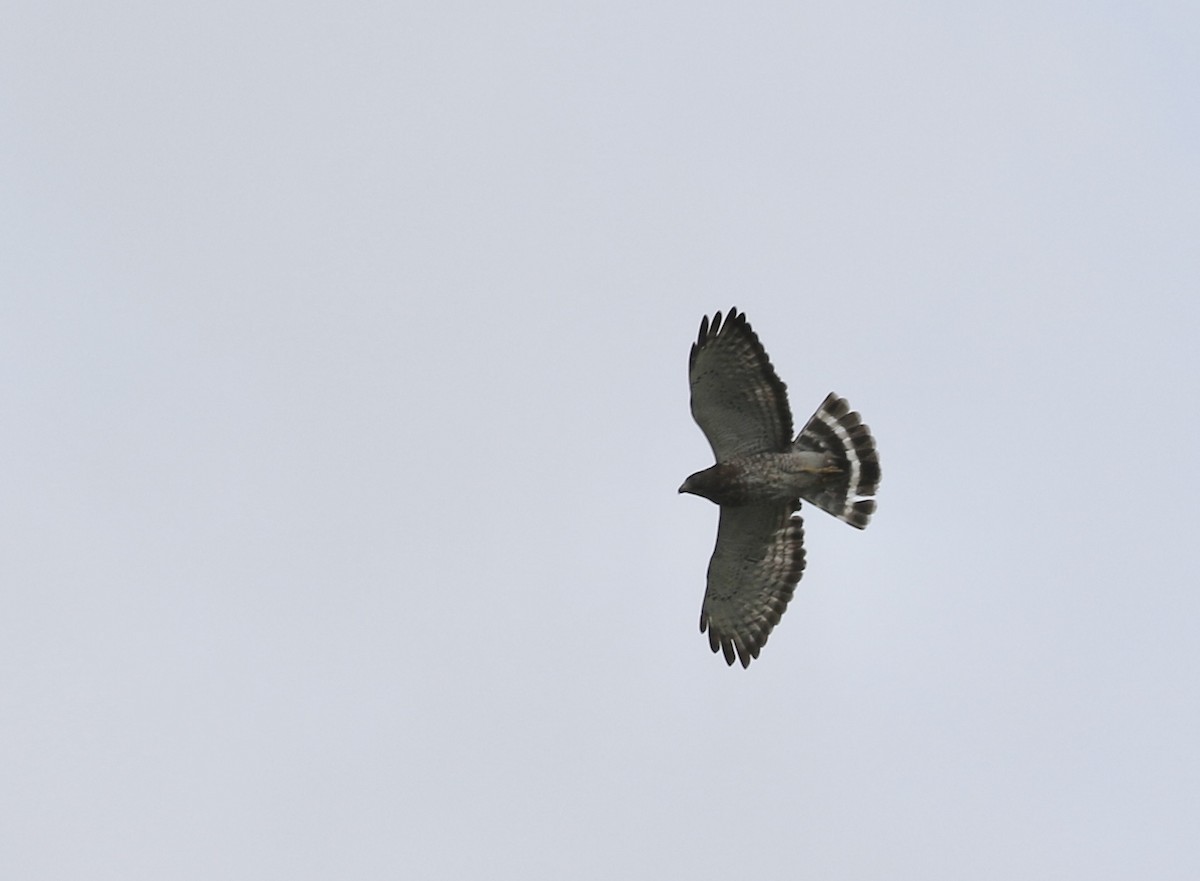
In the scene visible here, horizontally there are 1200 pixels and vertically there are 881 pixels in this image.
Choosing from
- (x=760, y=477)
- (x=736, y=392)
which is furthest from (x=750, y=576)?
(x=736, y=392)

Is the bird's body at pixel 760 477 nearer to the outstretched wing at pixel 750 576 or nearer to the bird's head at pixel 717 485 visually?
the bird's head at pixel 717 485

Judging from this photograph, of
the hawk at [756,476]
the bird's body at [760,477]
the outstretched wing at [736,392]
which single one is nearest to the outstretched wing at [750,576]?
the hawk at [756,476]

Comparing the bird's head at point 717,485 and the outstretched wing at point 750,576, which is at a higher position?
the bird's head at point 717,485

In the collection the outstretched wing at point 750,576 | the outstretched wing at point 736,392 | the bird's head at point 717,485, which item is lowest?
the outstretched wing at point 750,576

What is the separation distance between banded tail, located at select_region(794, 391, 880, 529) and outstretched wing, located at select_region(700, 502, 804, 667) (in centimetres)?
48

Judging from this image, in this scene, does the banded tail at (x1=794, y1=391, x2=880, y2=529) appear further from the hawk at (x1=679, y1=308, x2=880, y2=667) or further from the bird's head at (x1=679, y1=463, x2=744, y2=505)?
the bird's head at (x1=679, y1=463, x2=744, y2=505)

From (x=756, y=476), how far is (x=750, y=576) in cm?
149

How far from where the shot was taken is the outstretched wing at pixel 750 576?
2112 centimetres

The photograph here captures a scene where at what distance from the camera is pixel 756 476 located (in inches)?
805

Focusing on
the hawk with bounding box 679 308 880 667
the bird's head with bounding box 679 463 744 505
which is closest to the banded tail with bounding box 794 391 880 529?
the hawk with bounding box 679 308 880 667

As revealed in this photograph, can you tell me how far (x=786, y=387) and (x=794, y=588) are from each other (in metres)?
2.38

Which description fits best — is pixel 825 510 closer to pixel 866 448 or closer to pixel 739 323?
pixel 866 448

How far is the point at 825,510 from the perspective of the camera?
825 inches

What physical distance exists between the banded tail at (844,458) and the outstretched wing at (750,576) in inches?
19.0
